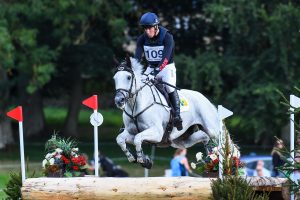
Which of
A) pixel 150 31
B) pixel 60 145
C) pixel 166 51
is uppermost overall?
pixel 150 31

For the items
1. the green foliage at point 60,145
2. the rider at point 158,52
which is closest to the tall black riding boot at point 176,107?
the rider at point 158,52

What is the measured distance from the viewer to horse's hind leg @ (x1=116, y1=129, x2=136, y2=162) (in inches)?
457

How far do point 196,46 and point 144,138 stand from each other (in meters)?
22.1

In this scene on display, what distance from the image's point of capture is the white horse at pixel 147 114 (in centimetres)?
1141

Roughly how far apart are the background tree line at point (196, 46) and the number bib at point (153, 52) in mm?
14099

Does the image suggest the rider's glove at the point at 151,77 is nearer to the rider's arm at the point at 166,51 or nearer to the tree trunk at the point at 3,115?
the rider's arm at the point at 166,51

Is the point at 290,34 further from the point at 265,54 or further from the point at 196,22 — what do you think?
the point at 196,22

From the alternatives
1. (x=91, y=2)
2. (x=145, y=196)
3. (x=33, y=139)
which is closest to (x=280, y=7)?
(x=91, y=2)

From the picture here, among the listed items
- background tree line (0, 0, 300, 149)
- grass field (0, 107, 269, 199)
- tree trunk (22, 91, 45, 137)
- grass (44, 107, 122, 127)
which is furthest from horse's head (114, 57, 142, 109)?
grass (44, 107, 122, 127)

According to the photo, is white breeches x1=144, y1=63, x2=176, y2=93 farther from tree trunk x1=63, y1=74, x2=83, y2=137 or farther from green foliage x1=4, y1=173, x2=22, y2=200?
tree trunk x1=63, y1=74, x2=83, y2=137

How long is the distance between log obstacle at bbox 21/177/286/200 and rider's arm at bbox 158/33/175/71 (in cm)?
182

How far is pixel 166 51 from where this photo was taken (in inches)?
465

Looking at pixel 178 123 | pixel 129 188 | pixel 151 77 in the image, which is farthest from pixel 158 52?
pixel 129 188

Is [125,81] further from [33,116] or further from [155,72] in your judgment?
[33,116]
